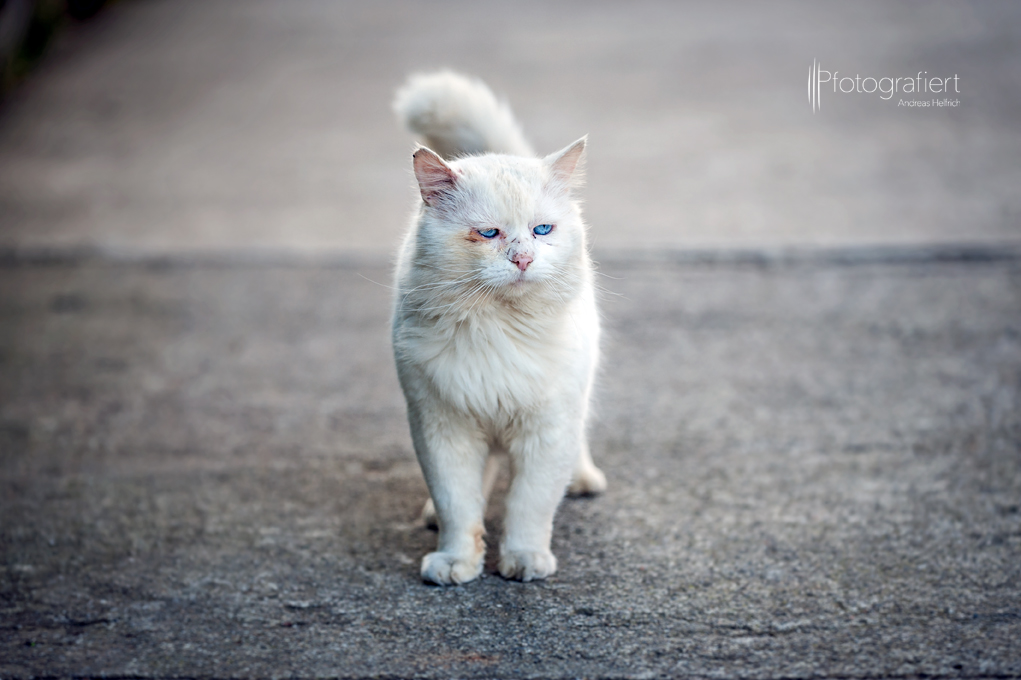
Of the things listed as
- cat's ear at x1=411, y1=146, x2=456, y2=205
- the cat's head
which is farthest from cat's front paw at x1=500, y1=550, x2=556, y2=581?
cat's ear at x1=411, y1=146, x2=456, y2=205

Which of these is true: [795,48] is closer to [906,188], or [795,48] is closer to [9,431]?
[906,188]

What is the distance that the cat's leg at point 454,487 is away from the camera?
2260 mm

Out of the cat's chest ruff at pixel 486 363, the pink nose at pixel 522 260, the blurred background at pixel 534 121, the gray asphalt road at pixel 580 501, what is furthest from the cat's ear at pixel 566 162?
the blurred background at pixel 534 121

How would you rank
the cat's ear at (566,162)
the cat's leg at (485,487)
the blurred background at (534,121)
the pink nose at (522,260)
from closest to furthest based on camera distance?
the pink nose at (522,260) → the cat's ear at (566,162) → the cat's leg at (485,487) → the blurred background at (534,121)

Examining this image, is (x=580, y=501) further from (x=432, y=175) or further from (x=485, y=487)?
(x=432, y=175)

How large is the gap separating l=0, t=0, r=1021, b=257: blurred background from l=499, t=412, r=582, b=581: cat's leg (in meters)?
2.65

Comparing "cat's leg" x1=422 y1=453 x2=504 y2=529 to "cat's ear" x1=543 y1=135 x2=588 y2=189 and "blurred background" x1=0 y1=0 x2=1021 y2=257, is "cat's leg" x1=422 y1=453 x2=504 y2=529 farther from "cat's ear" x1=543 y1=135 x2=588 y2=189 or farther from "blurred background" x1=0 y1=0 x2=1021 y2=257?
"blurred background" x1=0 y1=0 x2=1021 y2=257

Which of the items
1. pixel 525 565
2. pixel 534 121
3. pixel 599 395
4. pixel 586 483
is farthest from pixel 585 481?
pixel 534 121

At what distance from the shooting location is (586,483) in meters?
2.78

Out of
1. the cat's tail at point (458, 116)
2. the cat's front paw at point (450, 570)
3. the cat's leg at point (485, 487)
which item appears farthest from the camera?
the cat's tail at point (458, 116)

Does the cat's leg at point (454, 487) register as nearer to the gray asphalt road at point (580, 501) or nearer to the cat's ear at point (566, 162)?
the gray asphalt road at point (580, 501)

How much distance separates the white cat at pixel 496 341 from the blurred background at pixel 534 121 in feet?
8.65

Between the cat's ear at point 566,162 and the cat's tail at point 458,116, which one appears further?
the cat's tail at point 458,116

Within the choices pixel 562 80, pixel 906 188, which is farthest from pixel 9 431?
pixel 562 80
